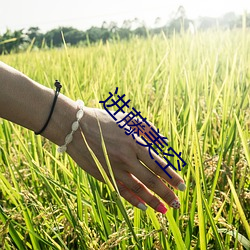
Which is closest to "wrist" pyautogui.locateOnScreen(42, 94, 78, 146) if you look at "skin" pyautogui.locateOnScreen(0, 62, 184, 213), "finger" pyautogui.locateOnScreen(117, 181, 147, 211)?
"skin" pyautogui.locateOnScreen(0, 62, 184, 213)

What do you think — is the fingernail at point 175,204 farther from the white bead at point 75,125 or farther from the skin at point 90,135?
the white bead at point 75,125

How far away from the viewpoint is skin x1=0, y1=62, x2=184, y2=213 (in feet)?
2.43

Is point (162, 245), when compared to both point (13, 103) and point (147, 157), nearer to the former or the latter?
point (147, 157)

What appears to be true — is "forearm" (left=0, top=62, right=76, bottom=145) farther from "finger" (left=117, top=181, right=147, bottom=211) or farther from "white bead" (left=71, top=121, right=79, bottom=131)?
"finger" (left=117, top=181, right=147, bottom=211)

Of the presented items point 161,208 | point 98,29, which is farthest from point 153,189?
point 98,29

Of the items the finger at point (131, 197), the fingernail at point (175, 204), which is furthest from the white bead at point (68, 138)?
the fingernail at point (175, 204)

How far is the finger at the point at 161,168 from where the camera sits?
2.40ft

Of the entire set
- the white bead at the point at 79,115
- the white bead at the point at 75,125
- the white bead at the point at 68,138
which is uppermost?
the white bead at the point at 79,115

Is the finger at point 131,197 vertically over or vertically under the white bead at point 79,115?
under

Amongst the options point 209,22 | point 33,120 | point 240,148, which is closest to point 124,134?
point 33,120

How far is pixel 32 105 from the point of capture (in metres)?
0.78

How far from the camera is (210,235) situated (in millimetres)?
805

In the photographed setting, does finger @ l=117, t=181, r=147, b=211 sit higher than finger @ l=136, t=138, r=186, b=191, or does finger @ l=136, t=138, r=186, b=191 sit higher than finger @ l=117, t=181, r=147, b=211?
finger @ l=136, t=138, r=186, b=191

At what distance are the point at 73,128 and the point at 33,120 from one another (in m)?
0.08
